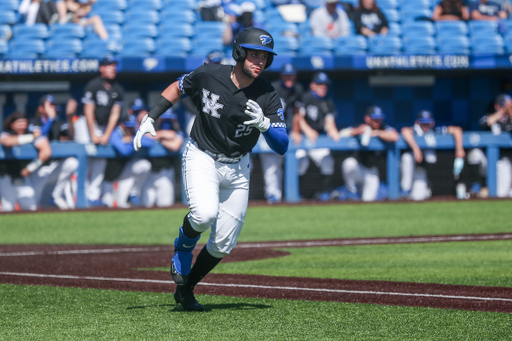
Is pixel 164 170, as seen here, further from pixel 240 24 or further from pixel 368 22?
pixel 368 22

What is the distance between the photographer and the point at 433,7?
47.7ft

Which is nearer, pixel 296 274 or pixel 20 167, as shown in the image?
pixel 296 274

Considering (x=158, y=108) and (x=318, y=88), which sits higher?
(x=318, y=88)

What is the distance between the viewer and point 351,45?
13.0m

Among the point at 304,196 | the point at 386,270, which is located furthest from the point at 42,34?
the point at 386,270

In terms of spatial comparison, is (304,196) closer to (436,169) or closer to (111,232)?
(436,169)

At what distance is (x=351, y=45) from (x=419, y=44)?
4.22 feet

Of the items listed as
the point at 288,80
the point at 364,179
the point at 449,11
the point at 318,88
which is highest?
the point at 449,11

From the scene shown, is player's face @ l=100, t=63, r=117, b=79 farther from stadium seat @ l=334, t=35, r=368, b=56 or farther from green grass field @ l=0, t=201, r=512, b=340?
stadium seat @ l=334, t=35, r=368, b=56

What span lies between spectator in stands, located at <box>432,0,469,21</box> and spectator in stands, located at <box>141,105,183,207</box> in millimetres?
5980

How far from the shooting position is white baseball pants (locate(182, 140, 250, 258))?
4.26 meters

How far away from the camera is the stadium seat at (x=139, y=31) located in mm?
13117

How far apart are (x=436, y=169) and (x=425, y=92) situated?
10.2 ft

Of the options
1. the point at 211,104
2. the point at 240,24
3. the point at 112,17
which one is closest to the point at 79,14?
the point at 112,17
